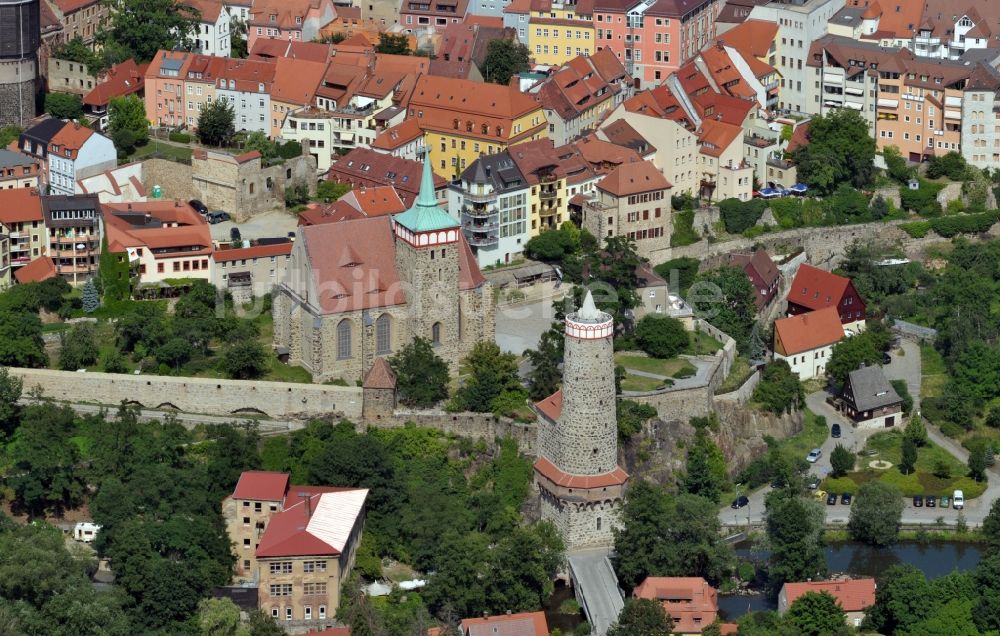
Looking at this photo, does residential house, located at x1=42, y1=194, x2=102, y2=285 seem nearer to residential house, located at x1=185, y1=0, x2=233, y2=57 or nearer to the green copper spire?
the green copper spire

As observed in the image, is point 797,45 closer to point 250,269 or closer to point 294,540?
point 250,269

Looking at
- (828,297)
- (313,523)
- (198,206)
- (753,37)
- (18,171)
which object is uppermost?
(753,37)

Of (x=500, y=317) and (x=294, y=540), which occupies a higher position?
(x=500, y=317)

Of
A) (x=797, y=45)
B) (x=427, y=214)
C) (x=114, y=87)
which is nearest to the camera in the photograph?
(x=427, y=214)

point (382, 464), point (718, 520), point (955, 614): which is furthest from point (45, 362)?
point (955, 614)

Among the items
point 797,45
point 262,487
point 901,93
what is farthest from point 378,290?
point 797,45

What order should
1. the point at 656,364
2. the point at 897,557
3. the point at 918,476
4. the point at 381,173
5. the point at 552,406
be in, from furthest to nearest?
the point at 381,173 < the point at 656,364 < the point at 918,476 < the point at 897,557 < the point at 552,406

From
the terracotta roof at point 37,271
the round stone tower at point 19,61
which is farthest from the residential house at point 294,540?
the round stone tower at point 19,61
